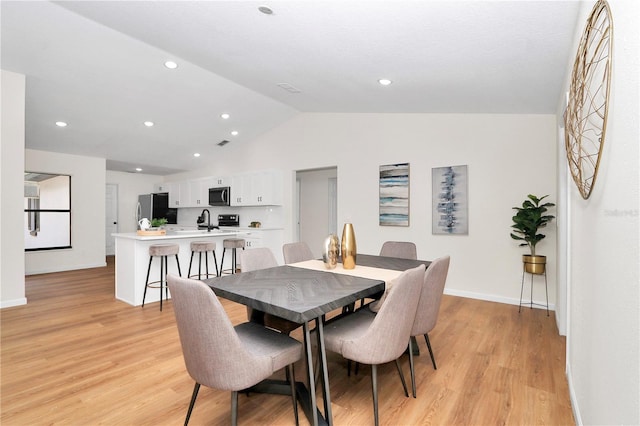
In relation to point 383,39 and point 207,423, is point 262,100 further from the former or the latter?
point 207,423

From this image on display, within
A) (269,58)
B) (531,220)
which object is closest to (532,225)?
(531,220)

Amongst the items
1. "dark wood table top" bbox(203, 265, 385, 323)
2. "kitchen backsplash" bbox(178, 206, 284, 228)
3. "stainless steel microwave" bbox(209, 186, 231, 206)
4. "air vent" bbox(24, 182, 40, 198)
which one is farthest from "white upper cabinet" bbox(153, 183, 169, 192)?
"dark wood table top" bbox(203, 265, 385, 323)

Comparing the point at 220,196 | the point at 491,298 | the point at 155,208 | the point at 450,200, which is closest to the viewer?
the point at 491,298

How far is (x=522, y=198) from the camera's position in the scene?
405 centimetres

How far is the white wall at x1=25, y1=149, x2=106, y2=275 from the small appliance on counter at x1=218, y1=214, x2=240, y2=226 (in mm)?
2552

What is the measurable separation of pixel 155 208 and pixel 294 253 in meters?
6.86

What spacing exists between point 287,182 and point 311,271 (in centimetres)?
419

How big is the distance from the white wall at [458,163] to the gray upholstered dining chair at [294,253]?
6.82ft

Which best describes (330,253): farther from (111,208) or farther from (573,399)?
(111,208)

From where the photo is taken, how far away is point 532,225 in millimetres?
3682

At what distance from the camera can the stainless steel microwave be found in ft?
23.6

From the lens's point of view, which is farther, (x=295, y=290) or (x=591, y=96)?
(x=295, y=290)

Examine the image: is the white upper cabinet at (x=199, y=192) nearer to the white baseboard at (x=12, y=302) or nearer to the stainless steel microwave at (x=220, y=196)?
the stainless steel microwave at (x=220, y=196)

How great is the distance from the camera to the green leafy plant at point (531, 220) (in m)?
3.68
